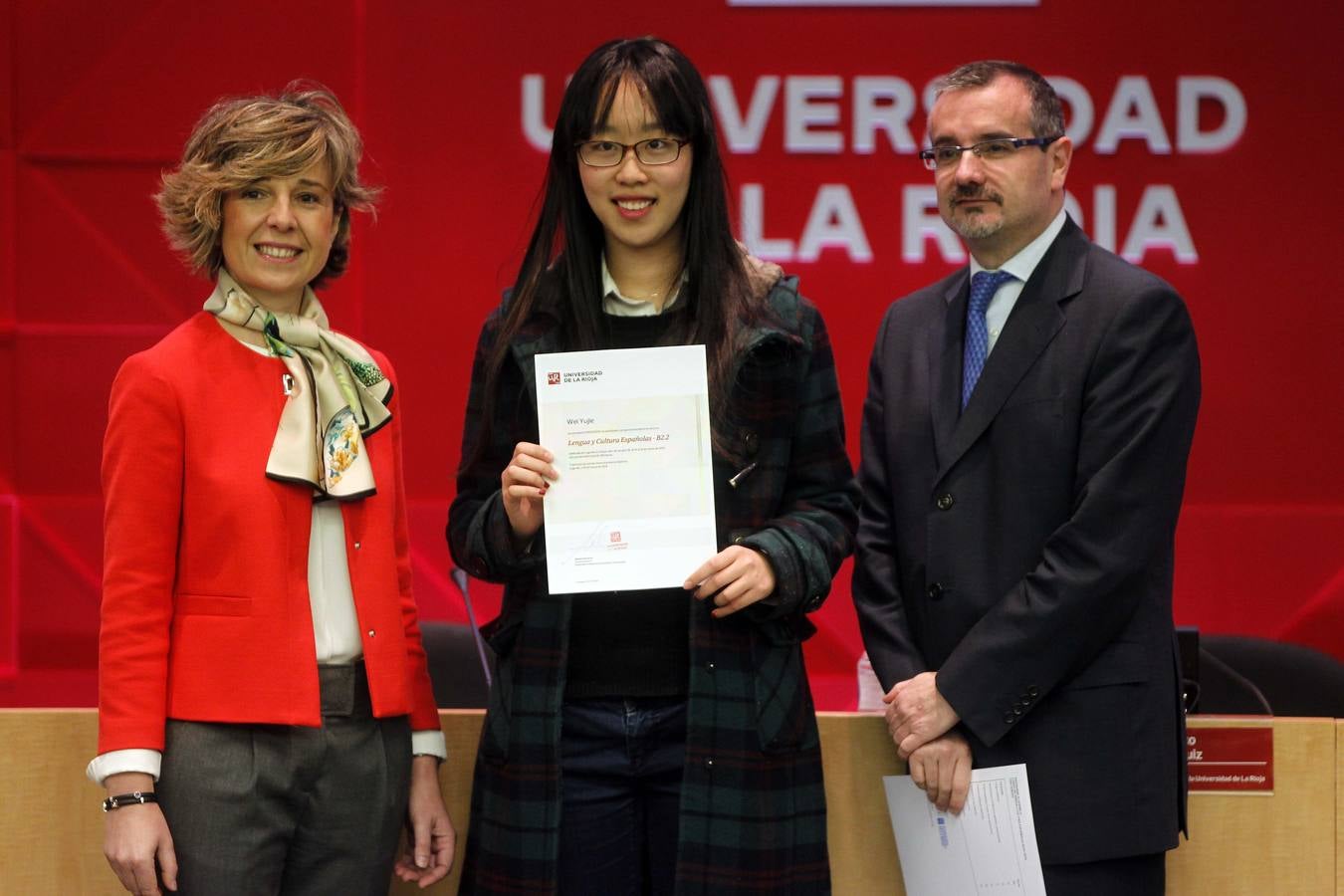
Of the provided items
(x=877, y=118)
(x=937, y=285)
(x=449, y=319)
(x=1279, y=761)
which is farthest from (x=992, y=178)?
(x=449, y=319)

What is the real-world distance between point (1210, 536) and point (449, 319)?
2.81 metres

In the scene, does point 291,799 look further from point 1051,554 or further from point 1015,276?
point 1015,276

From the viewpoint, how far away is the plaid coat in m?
2.02

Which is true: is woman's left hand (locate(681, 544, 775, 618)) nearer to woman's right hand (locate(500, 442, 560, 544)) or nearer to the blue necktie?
woman's right hand (locate(500, 442, 560, 544))

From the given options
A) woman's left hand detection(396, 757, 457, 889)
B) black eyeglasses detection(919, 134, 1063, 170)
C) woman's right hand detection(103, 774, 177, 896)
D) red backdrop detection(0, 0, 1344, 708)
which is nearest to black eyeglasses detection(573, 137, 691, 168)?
black eyeglasses detection(919, 134, 1063, 170)

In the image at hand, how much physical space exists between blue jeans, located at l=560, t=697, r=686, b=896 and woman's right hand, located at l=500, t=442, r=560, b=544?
0.87 feet

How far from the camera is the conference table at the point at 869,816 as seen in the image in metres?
2.49

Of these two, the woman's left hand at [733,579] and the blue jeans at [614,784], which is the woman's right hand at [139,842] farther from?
the woman's left hand at [733,579]

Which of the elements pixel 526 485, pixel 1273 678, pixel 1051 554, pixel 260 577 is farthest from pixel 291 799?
pixel 1273 678

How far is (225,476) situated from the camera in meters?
2.08

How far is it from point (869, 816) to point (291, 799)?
39.0 inches

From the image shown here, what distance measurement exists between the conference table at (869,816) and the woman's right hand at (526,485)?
580 mm

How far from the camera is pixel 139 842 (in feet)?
6.40

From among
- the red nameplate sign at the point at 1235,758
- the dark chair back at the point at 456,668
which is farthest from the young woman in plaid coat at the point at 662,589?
the dark chair back at the point at 456,668
